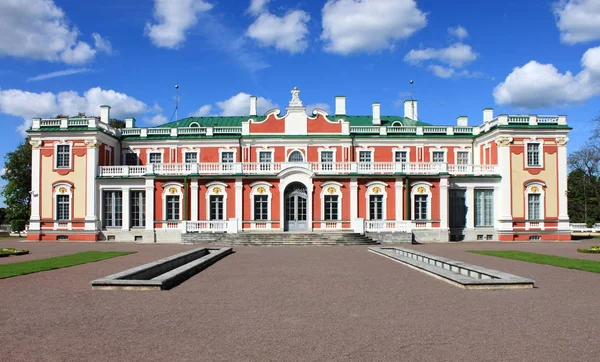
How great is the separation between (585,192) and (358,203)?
137 feet

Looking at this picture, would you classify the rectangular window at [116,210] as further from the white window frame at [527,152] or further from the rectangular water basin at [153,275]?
the white window frame at [527,152]

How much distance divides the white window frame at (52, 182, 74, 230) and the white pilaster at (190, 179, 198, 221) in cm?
853

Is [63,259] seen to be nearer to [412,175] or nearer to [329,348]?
[329,348]

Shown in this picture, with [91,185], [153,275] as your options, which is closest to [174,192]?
[91,185]

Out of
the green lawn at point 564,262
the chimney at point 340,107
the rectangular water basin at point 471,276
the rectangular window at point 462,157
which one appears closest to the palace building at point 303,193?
the rectangular window at point 462,157

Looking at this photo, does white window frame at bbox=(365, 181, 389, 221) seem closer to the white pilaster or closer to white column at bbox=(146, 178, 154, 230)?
the white pilaster

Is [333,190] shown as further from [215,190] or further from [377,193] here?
[215,190]

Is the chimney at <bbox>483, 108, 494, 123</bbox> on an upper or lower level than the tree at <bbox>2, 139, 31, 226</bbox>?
upper

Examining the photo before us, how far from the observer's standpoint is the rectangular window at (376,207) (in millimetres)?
36094

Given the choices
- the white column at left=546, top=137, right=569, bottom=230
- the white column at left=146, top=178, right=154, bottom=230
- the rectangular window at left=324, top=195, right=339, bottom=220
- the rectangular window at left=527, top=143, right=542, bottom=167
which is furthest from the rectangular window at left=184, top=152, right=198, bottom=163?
the white column at left=546, top=137, right=569, bottom=230

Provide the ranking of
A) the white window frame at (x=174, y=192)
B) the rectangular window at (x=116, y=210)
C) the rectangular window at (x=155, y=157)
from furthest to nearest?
the rectangular window at (x=155, y=157), the rectangular window at (x=116, y=210), the white window frame at (x=174, y=192)

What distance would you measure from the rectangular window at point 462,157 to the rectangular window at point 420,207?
6.86 meters

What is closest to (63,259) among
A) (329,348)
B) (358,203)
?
(329,348)

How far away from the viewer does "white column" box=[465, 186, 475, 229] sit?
3694 cm
